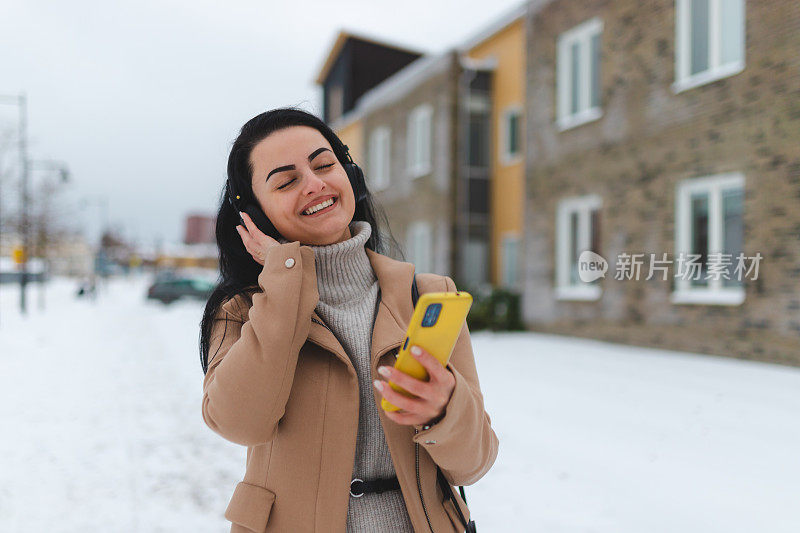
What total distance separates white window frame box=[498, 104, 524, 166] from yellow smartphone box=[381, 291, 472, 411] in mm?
14750

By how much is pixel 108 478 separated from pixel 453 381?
3986 millimetres

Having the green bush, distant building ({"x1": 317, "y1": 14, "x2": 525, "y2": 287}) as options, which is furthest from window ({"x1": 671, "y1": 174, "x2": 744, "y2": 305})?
distant building ({"x1": 317, "y1": 14, "x2": 525, "y2": 287})

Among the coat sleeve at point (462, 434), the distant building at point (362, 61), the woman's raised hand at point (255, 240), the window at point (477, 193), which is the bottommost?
the coat sleeve at point (462, 434)

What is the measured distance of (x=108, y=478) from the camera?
4.27 metres

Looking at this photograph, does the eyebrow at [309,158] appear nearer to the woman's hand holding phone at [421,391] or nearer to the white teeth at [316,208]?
the white teeth at [316,208]

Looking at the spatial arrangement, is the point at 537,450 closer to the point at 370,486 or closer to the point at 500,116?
the point at 370,486

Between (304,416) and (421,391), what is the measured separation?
0.37 metres

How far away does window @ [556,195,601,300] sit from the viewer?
11.7 m

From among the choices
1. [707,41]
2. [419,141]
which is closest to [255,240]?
[707,41]

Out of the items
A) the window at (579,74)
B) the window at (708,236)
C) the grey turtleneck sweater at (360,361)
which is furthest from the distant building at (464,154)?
the grey turtleneck sweater at (360,361)

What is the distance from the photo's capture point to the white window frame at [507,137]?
15391 mm

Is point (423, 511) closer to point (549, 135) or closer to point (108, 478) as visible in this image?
point (108, 478)

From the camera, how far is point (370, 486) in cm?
145

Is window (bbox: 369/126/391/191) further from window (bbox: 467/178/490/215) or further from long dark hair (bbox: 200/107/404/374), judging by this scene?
long dark hair (bbox: 200/107/404/374)
